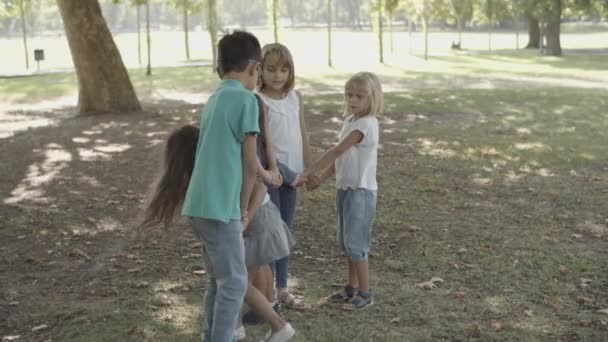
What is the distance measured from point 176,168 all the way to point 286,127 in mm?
1050

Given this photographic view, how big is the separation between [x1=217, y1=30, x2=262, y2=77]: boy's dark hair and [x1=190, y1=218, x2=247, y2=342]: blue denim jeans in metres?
0.79

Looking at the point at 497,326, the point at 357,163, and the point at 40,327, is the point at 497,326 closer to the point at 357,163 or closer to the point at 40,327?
the point at 357,163

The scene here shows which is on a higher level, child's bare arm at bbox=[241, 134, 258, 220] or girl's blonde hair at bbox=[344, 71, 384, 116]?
girl's blonde hair at bbox=[344, 71, 384, 116]

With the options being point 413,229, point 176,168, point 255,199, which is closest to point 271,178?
point 255,199

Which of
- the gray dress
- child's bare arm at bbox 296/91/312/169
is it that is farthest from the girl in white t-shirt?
the gray dress

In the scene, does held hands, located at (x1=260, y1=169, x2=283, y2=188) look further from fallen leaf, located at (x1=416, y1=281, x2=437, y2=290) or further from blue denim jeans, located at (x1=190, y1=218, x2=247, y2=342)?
fallen leaf, located at (x1=416, y1=281, x2=437, y2=290)

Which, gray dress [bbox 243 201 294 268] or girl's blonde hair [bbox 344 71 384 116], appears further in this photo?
girl's blonde hair [bbox 344 71 384 116]

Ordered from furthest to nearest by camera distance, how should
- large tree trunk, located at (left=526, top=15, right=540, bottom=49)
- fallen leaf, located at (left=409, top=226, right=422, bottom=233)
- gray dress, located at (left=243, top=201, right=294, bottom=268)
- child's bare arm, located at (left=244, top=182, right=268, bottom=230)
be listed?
large tree trunk, located at (left=526, top=15, right=540, bottom=49) < fallen leaf, located at (left=409, top=226, right=422, bottom=233) < gray dress, located at (left=243, top=201, right=294, bottom=268) < child's bare arm, located at (left=244, top=182, right=268, bottom=230)

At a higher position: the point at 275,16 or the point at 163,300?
the point at 275,16

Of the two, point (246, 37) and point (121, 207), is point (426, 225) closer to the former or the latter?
point (121, 207)

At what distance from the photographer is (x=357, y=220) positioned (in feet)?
16.7

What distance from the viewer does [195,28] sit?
408 feet

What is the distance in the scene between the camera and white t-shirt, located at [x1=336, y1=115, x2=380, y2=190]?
5031 mm

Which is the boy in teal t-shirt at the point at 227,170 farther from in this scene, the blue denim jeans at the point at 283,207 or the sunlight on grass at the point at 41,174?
the sunlight on grass at the point at 41,174
